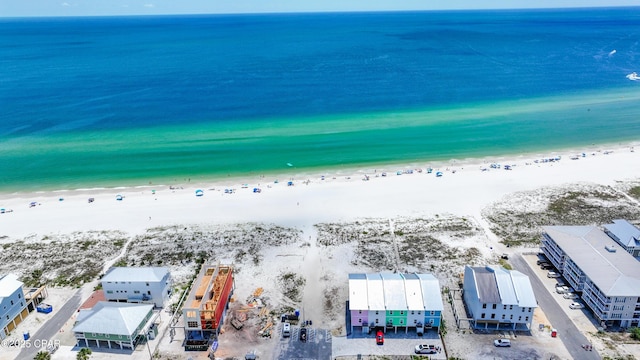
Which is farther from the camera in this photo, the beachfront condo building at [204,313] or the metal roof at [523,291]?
the metal roof at [523,291]

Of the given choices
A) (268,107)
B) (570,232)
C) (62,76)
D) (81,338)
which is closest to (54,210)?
(81,338)

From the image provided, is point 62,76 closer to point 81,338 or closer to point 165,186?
point 165,186

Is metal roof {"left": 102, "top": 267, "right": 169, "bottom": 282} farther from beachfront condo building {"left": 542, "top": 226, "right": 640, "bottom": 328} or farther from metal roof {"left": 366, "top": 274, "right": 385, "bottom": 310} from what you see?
beachfront condo building {"left": 542, "top": 226, "right": 640, "bottom": 328}

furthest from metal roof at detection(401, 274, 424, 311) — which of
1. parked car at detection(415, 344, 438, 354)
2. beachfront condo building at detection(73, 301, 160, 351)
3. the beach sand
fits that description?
beachfront condo building at detection(73, 301, 160, 351)

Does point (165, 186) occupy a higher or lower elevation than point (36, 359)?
higher

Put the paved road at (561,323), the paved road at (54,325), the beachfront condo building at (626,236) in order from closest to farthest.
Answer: the paved road at (561,323), the paved road at (54,325), the beachfront condo building at (626,236)

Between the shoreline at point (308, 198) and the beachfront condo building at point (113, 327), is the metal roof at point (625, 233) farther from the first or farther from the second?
the beachfront condo building at point (113, 327)

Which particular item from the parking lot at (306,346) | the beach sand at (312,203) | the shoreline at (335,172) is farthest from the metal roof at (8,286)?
the shoreline at (335,172)
